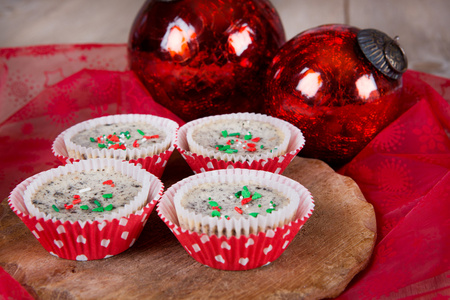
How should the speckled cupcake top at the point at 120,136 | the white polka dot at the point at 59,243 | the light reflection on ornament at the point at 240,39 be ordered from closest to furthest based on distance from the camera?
the white polka dot at the point at 59,243 < the speckled cupcake top at the point at 120,136 < the light reflection on ornament at the point at 240,39

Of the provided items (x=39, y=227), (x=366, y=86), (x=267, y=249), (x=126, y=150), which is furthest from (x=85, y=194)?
(x=366, y=86)

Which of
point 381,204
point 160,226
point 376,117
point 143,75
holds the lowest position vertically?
point 381,204

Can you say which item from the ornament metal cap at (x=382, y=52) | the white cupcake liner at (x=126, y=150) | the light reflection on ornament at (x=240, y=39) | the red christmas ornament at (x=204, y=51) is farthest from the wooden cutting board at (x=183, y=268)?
the light reflection on ornament at (x=240, y=39)

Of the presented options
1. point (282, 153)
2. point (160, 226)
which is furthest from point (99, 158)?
point (282, 153)

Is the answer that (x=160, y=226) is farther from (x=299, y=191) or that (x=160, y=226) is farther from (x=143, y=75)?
(x=143, y=75)

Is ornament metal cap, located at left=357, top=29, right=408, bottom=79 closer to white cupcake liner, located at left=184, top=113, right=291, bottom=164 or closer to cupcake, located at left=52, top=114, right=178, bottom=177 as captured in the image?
white cupcake liner, located at left=184, top=113, right=291, bottom=164

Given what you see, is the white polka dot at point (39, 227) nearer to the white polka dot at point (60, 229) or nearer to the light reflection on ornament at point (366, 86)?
the white polka dot at point (60, 229)

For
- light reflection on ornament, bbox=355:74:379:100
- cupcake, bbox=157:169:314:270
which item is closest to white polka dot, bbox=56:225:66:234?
cupcake, bbox=157:169:314:270

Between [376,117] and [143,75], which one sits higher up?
[143,75]
